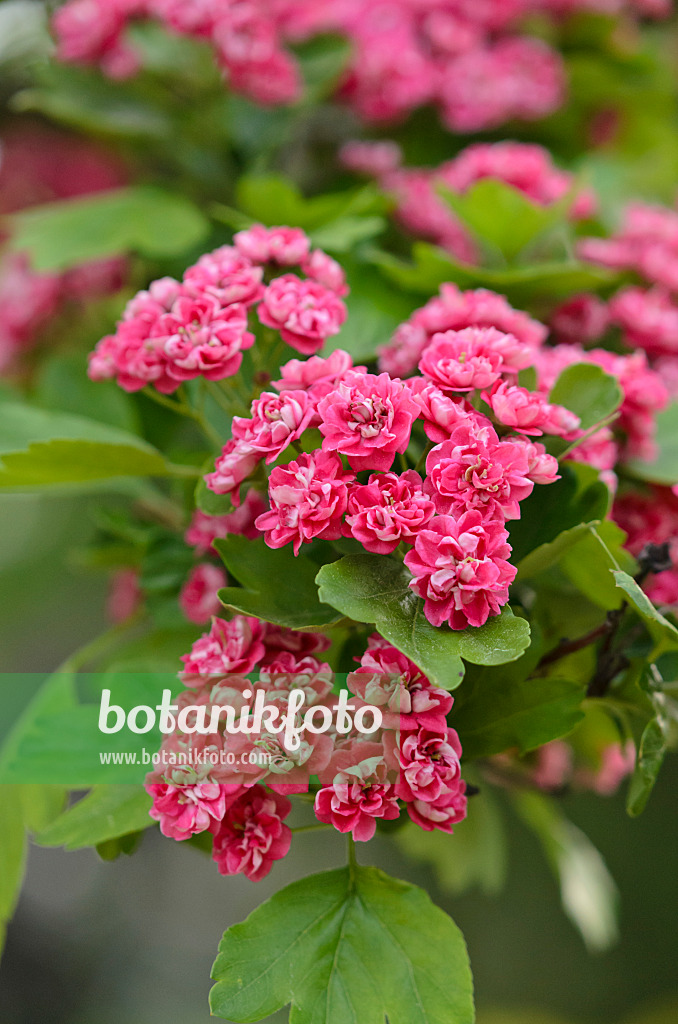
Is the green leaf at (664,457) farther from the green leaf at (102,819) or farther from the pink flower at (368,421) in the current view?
the green leaf at (102,819)

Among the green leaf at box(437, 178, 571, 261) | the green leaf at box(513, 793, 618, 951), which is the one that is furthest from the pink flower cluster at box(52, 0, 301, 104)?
the green leaf at box(513, 793, 618, 951)

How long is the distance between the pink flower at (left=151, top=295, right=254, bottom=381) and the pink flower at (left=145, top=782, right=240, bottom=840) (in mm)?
238

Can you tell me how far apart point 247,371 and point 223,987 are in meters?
0.41

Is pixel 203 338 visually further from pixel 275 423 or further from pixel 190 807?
pixel 190 807

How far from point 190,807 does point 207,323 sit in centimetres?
28

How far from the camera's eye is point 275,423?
42cm

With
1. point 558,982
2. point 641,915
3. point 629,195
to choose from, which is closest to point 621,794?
point 641,915

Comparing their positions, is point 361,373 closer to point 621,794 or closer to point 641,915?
point 621,794

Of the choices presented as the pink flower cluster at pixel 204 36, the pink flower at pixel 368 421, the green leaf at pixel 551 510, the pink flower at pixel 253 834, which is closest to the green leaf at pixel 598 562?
the green leaf at pixel 551 510

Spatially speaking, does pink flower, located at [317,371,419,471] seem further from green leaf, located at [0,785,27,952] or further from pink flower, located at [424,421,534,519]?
green leaf, located at [0,785,27,952]

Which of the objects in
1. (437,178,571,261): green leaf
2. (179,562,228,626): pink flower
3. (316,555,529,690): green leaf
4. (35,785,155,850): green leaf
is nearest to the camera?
(316,555,529,690): green leaf

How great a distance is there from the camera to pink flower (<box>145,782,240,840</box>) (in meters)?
0.41

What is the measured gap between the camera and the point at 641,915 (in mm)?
1910

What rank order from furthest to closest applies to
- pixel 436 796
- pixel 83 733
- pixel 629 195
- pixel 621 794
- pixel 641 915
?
1. pixel 641 915
2. pixel 621 794
3. pixel 629 195
4. pixel 83 733
5. pixel 436 796
